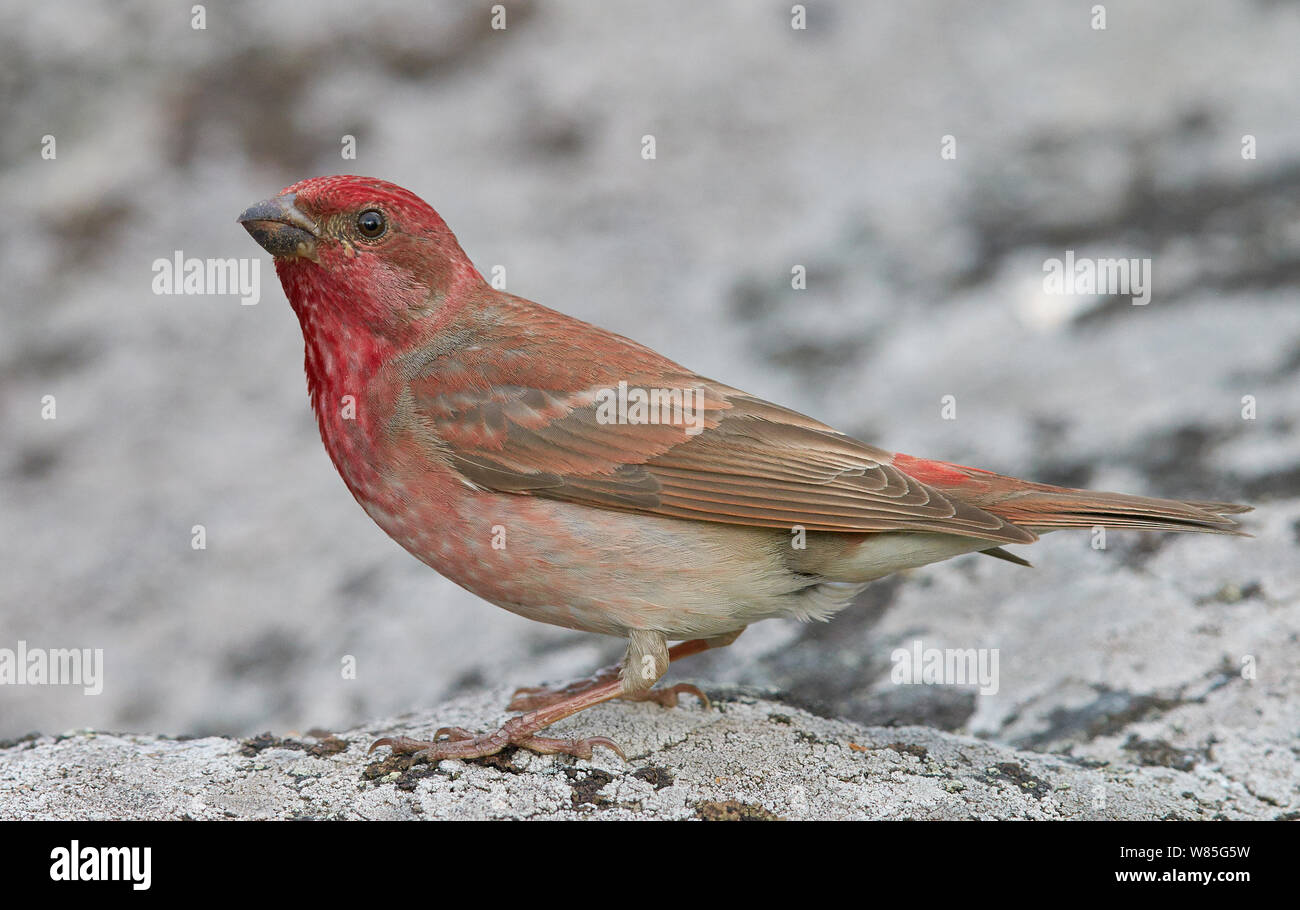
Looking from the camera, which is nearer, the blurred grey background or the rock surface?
the rock surface

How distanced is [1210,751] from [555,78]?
538 centimetres

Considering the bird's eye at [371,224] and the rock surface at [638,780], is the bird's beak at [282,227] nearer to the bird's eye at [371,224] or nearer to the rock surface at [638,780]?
the bird's eye at [371,224]

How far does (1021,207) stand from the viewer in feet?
24.2

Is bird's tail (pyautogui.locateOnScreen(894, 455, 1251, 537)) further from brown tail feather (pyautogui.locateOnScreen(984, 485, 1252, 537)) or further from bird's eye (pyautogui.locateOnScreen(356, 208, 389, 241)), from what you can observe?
bird's eye (pyautogui.locateOnScreen(356, 208, 389, 241))

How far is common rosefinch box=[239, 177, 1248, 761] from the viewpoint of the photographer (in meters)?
3.98

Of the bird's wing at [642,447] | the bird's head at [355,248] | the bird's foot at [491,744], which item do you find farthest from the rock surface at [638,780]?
the bird's head at [355,248]

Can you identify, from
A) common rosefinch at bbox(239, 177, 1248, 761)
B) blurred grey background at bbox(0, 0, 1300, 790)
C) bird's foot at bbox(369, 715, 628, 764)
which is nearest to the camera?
bird's foot at bbox(369, 715, 628, 764)

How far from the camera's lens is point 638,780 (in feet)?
12.6

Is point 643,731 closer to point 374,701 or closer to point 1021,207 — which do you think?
point 374,701

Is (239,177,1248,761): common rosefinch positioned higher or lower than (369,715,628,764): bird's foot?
higher

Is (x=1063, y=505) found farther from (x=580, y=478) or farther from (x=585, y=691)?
(x=585, y=691)

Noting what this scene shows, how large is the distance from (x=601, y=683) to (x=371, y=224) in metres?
1.72

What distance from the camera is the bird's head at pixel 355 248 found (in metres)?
4.09

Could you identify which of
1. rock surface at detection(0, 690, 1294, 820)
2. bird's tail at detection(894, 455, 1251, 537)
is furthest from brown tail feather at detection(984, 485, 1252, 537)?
rock surface at detection(0, 690, 1294, 820)
